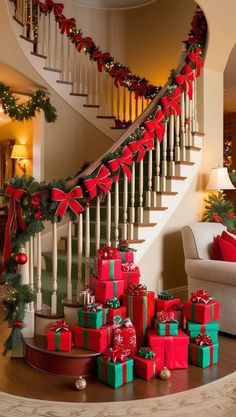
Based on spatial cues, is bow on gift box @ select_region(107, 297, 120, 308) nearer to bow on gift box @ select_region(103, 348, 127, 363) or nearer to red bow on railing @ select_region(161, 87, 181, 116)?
bow on gift box @ select_region(103, 348, 127, 363)

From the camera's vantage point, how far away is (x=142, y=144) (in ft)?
11.5

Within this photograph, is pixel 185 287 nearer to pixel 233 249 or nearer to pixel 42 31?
pixel 233 249

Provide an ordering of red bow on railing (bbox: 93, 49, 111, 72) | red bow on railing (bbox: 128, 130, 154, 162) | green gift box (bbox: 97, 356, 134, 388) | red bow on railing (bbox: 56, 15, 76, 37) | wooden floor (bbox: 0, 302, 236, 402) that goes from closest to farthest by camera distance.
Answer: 1. wooden floor (bbox: 0, 302, 236, 402)
2. green gift box (bbox: 97, 356, 134, 388)
3. red bow on railing (bbox: 128, 130, 154, 162)
4. red bow on railing (bbox: 56, 15, 76, 37)
5. red bow on railing (bbox: 93, 49, 111, 72)

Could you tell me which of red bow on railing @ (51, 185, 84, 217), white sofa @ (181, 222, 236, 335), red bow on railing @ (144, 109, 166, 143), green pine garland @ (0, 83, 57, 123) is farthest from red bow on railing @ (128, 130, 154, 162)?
green pine garland @ (0, 83, 57, 123)

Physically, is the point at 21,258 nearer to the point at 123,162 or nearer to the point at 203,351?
the point at 123,162

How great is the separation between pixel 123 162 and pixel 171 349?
1.47 m

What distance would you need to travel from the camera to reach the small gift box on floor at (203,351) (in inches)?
112

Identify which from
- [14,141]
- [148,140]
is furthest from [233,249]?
[14,141]

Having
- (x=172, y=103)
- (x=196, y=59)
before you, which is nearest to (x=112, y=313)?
(x=172, y=103)

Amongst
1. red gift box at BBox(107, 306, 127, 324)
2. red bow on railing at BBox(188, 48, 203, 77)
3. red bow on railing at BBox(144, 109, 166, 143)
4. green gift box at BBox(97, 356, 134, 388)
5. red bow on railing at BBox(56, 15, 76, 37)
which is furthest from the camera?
red bow on railing at BBox(56, 15, 76, 37)

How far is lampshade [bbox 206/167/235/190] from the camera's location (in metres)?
4.34

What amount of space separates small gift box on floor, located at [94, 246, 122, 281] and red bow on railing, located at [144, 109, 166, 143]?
1.21 metres

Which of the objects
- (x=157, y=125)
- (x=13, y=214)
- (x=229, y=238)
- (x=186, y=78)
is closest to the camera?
(x=13, y=214)

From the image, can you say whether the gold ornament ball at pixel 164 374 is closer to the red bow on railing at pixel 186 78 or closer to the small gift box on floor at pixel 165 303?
the small gift box on floor at pixel 165 303
